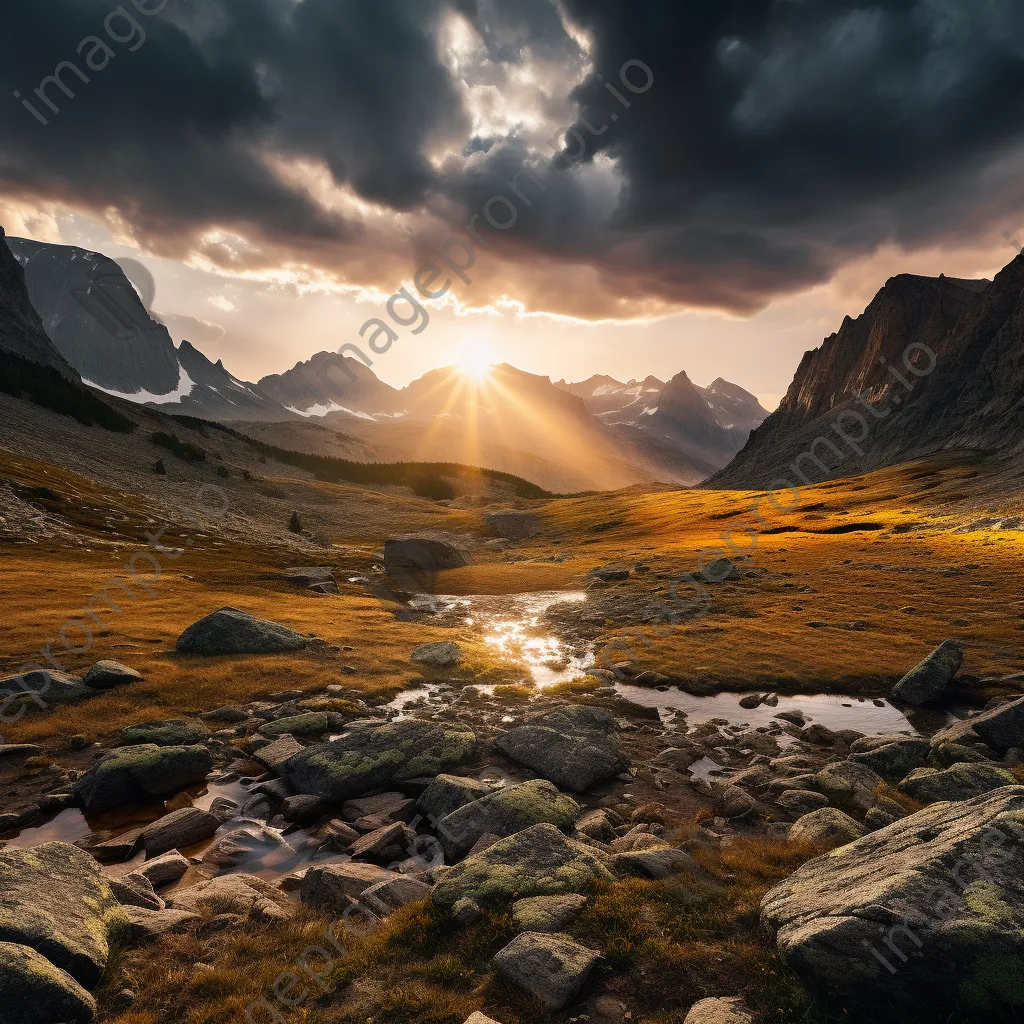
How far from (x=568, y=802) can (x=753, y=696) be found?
1900 centimetres

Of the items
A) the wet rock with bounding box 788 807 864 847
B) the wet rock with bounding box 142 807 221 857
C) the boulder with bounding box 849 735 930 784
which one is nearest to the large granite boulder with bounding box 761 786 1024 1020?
the wet rock with bounding box 788 807 864 847

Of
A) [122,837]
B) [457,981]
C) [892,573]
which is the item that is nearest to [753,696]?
[457,981]

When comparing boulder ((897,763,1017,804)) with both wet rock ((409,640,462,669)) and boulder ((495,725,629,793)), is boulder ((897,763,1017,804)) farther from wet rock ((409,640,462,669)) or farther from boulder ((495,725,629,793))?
wet rock ((409,640,462,669))

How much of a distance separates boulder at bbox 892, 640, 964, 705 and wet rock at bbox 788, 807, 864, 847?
18993 mm

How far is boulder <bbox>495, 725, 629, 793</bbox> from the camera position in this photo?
20656 millimetres

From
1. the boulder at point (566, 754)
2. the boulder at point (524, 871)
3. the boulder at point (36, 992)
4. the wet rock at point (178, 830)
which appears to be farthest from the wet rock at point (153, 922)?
the boulder at point (566, 754)

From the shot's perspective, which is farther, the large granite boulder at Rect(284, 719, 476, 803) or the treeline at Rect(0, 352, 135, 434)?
the treeline at Rect(0, 352, 135, 434)

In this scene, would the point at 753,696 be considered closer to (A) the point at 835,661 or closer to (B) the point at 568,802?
(A) the point at 835,661

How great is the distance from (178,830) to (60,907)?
6.49m

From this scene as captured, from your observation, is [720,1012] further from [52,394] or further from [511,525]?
[52,394]

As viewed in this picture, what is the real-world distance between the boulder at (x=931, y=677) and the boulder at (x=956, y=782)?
1373 centimetres

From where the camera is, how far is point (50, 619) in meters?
35.6

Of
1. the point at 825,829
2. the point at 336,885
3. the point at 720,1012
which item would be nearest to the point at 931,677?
the point at 825,829

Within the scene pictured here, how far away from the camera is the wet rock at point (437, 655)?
35750 mm
